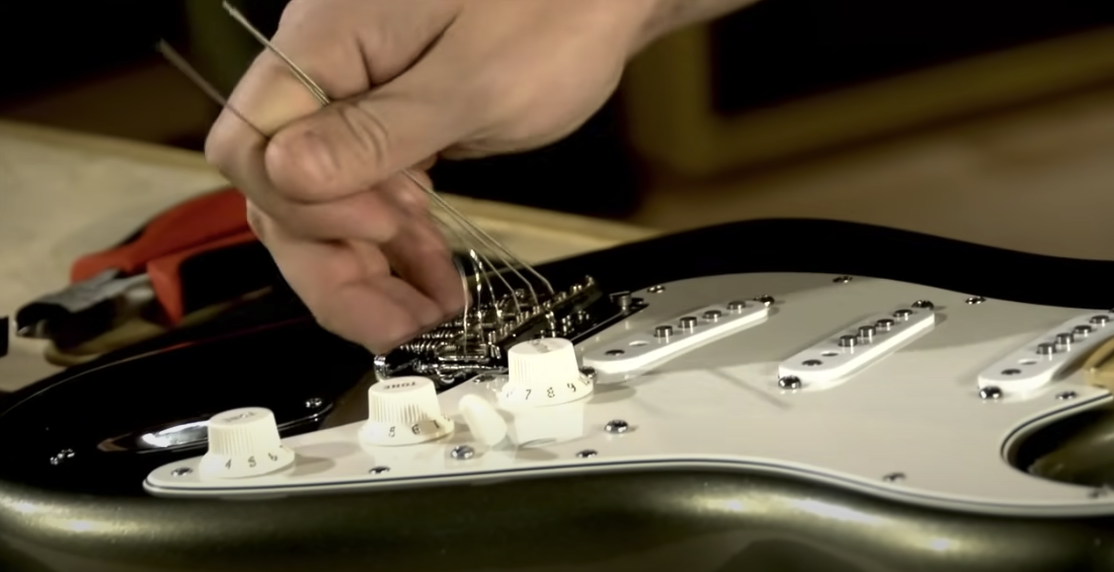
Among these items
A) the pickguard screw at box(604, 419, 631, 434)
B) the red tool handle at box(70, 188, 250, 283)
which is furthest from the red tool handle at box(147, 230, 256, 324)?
the pickguard screw at box(604, 419, 631, 434)

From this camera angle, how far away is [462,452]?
1.98 ft

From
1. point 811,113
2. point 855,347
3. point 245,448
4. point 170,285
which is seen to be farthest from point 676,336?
point 811,113

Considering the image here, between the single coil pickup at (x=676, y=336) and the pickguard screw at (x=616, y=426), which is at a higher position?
the single coil pickup at (x=676, y=336)

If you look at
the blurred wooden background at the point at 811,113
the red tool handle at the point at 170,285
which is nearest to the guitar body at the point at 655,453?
the red tool handle at the point at 170,285

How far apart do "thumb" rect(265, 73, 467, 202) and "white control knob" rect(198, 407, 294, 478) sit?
122 millimetres

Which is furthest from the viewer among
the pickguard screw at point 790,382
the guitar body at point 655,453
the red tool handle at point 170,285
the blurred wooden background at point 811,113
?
the blurred wooden background at point 811,113

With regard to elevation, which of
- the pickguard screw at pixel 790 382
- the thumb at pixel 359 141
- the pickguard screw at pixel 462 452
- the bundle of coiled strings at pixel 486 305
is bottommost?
the pickguard screw at pixel 462 452

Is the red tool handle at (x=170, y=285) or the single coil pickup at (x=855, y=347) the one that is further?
the red tool handle at (x=170, y=285)

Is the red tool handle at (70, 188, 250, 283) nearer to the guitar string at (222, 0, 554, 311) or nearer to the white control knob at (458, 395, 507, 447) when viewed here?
the guitar string at (222, 0, 554, 311)

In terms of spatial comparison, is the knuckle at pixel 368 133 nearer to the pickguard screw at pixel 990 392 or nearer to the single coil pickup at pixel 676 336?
the single coil pickup at pixel 676 336

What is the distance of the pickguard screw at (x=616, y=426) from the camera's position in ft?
2.00

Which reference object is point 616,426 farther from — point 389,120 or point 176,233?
point 176,233

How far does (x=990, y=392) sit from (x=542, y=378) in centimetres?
19

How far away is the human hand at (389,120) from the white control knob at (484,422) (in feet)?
0.46
